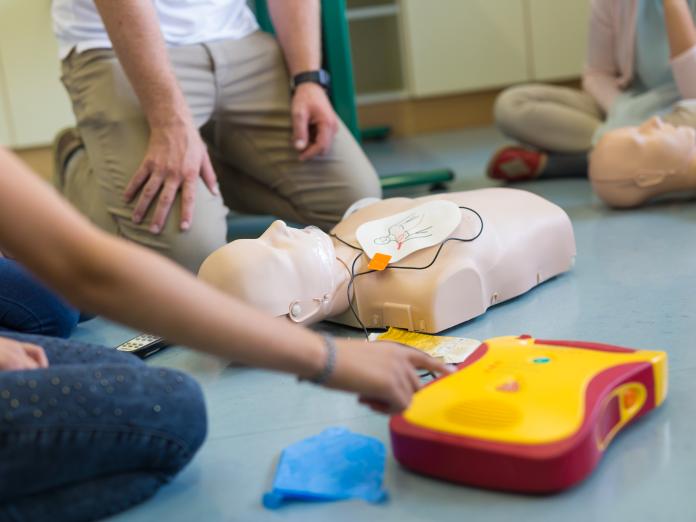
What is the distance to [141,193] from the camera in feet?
5.18

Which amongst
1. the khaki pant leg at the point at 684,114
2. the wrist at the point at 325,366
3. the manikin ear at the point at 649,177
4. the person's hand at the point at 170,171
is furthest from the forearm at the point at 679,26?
the wrist at the point at 325,366

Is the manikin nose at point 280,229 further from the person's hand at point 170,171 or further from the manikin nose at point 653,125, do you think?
the manikin nose at point 653,125

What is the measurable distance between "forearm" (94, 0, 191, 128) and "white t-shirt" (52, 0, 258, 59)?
0.16m

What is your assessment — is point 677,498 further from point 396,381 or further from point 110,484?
Answer: point 110,484

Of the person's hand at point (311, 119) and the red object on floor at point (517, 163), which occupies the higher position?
the person's hand at point (311, 119)

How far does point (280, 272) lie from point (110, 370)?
1.30 feet

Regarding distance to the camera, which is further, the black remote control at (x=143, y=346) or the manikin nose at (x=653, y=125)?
the manikin nose at (x=653, y=125)

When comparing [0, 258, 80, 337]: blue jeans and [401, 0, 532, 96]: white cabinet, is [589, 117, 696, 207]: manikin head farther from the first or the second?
[401, 0, 532, 96]: white cabinet

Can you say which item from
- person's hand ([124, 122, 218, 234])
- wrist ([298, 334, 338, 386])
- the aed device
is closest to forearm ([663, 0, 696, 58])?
person's hand ([124, 122, 218, 234])

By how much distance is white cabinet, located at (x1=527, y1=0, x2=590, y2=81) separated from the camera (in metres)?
3.31

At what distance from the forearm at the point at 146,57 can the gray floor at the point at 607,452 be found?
0.39 metres

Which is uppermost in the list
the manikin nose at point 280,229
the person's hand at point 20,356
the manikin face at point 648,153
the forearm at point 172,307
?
the forearm at point 172,307

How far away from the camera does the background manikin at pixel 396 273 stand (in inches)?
46.9

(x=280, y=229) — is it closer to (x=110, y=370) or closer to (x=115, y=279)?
(x=110, y=370)
